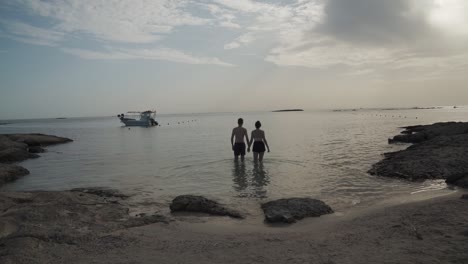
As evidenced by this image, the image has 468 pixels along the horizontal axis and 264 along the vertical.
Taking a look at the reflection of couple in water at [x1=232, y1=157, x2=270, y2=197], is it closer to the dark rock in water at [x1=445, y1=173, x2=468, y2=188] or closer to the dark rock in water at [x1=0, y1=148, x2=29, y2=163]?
the dark rock in water at [x1=445, y1=173, x2=468, y2=188]

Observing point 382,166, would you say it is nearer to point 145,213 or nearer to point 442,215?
point 442,215

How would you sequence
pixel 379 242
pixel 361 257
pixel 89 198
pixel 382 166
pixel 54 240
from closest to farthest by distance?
pixel 361 257 → pixel 379 242 → pixel 54 240 → pixel 89 198 → pixel 382 166

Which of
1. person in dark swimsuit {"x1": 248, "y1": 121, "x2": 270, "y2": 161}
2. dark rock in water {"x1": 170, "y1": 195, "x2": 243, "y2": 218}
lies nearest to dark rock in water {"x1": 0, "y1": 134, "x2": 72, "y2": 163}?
person in dark swimsuit {"x1": 248, "y1": 121, "x2": 270, "y2": 161}

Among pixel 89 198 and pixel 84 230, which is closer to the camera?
pixel 84 230

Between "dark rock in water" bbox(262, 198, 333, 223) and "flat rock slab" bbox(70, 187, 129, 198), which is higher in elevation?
"dark rock in water" bbox(262, 198, 333, 223)

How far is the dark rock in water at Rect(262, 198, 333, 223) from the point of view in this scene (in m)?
7.17

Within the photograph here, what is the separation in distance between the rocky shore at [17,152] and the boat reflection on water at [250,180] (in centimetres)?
889

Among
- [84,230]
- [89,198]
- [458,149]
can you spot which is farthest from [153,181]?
[458,149]

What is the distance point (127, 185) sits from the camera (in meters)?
12.3

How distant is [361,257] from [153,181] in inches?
367

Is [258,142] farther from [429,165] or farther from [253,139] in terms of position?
[429,165]

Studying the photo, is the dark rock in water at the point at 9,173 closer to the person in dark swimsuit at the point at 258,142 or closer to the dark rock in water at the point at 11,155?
the dark rock in water at the point at 11,155

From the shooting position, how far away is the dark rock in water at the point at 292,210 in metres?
7.17

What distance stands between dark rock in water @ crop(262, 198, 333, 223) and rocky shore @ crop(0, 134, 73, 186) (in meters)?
10.9
